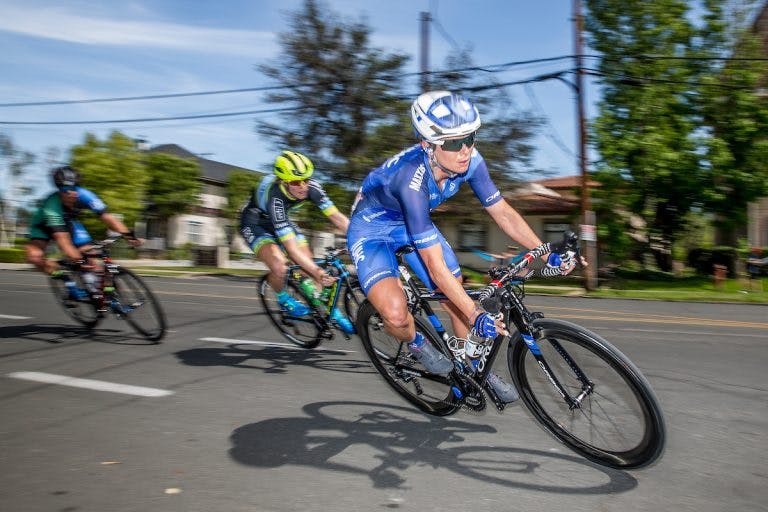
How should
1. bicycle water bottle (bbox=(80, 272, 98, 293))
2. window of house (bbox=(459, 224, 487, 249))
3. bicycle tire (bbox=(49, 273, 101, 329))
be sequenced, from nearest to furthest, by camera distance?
1. bicycle water bottle (bbox=(80, 272, 98, 293))
2. bicycle tire (bbox=(49, 273, 101, 329))
3. window of house (bbox=(459, 224, 487, 249))

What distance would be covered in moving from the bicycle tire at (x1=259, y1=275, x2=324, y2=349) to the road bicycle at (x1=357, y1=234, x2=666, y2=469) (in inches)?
107

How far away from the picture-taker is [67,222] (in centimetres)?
759

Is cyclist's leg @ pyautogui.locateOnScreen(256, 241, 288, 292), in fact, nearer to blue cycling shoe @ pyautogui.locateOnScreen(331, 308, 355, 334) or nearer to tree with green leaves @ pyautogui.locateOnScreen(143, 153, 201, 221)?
blue cycling shoe @ pyautogui.locateOnScreen(331, 308, 355, 334)

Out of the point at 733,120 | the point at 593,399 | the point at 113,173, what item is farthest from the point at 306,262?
the point at 113,173

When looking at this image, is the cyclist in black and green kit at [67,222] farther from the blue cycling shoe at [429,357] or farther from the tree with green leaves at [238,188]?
the tree with green leaves at [238,188]

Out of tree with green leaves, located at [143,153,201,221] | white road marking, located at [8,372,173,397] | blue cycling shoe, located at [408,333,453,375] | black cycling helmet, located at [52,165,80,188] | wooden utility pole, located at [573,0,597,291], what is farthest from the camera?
tree with green leaves, located at [143,153,201,221]

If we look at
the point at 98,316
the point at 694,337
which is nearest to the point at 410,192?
the point at 98,316

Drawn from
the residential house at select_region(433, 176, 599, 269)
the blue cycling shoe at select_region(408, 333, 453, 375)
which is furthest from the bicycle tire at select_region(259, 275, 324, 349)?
the residential house at select_region(433, 176, 599, 269)

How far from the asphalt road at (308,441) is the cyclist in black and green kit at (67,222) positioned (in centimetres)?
110

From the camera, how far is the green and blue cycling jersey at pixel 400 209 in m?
3.56

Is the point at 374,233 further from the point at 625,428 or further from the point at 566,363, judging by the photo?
the point at 625,428

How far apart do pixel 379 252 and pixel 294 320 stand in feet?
10.0

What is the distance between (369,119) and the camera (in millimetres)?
24844

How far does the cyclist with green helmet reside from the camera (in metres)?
6.10
